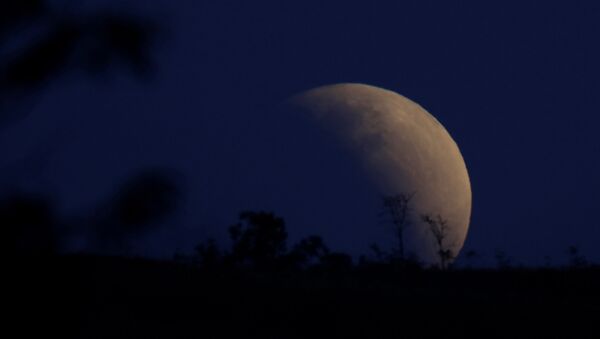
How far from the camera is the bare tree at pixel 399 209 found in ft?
120

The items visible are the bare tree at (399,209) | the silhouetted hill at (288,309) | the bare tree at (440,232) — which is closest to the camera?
the silhouetted hill at (288,309)

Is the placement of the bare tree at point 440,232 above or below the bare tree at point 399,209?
below

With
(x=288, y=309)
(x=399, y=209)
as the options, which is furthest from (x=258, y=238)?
(x=288, y=309)

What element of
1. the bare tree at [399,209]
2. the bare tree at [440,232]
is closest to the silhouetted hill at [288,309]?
the bare tree at [440,232]

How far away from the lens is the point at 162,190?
14.0 ft

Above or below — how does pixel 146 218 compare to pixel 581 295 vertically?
below

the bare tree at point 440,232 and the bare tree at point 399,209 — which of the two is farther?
the bare tree at point 399,209

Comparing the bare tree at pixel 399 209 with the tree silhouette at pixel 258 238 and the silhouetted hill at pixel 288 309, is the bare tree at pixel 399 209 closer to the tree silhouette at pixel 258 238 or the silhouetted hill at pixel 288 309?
Result: the tree silhouette at pixel 258 238

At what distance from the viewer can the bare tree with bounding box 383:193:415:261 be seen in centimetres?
3656

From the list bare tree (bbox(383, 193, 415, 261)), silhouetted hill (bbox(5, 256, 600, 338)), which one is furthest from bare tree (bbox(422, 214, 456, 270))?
silhouetted hill (bbox(5, 256, 600, 338))

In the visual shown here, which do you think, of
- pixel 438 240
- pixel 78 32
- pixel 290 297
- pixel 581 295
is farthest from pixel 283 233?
pixel 78 32

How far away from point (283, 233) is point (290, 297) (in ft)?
72.1

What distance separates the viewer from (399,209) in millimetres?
36562

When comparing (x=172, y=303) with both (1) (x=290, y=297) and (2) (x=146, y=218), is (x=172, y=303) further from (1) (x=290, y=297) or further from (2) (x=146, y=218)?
(2) (x=146, y=218)
